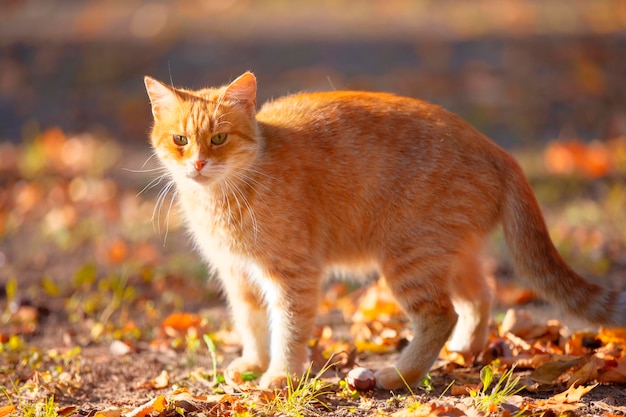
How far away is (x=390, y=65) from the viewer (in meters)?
8.57

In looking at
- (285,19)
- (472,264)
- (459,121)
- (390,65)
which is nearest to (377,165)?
(459,121)

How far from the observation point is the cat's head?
3.33 m

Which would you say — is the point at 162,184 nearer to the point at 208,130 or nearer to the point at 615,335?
the point at 208,130

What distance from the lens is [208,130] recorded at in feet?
11.0

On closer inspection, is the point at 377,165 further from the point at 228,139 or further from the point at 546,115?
the point at 546,115

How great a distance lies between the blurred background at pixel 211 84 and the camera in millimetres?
5270

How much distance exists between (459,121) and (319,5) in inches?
296

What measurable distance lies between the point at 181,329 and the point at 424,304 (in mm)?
1525

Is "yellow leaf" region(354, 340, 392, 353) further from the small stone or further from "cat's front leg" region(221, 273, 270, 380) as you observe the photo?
the small stone

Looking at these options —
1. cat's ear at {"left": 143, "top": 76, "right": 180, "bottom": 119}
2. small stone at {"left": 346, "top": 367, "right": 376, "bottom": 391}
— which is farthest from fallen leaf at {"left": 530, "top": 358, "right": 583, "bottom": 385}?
cat's ear at {"left": 143, "top": 76, "right": 180, "bottom": 119}

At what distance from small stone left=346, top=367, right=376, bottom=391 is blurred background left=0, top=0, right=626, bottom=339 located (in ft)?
5.13

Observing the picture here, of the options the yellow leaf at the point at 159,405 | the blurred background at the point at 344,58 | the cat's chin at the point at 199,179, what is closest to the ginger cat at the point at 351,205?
the cat's chin at the point at 199,179

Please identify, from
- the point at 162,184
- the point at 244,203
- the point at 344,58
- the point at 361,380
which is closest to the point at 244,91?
the point at 244,203

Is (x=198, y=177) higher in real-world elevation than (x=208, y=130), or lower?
lower
